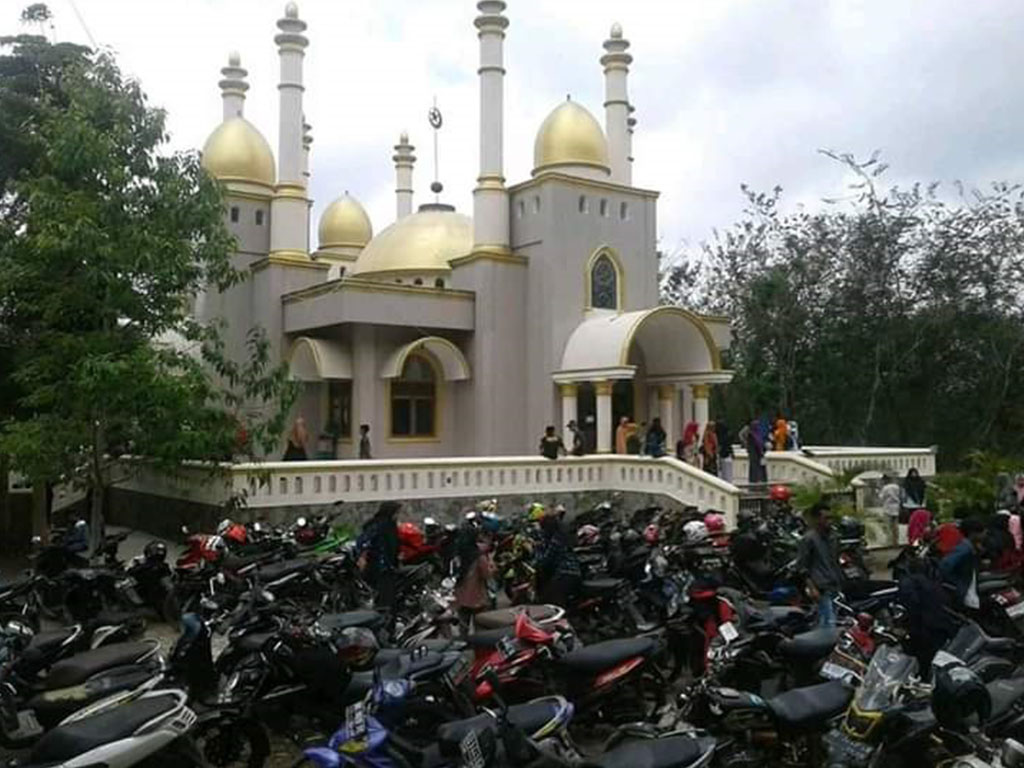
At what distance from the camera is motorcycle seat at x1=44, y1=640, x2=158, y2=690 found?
550cm

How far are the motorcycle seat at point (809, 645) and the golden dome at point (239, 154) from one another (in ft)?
66.5

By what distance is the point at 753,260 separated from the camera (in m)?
30.5

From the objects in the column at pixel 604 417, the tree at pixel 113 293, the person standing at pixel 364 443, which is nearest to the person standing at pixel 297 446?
the person standing at pixel 364 443

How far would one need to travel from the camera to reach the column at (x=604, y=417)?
778 inches

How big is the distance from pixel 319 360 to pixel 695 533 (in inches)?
490

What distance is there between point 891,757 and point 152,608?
728 cm

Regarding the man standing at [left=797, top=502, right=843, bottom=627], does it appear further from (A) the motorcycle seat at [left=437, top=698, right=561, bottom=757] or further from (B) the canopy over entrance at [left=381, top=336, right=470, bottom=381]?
(B) the canopy over entrance at [left=381, top=336, right=470, bottom=381]

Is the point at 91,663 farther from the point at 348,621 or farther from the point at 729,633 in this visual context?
the point at 729,633

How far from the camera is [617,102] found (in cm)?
2472

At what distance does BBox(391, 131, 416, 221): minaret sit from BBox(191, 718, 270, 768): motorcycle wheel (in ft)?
94.9

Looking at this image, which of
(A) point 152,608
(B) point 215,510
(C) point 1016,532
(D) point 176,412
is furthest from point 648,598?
(B) point 215,510

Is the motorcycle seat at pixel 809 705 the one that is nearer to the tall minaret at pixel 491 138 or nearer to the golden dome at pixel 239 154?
the tall minaret at pixel 491 138

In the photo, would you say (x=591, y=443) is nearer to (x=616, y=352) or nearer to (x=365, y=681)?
(x=616, y=352)

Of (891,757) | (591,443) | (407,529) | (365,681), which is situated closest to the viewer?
(891,757)
